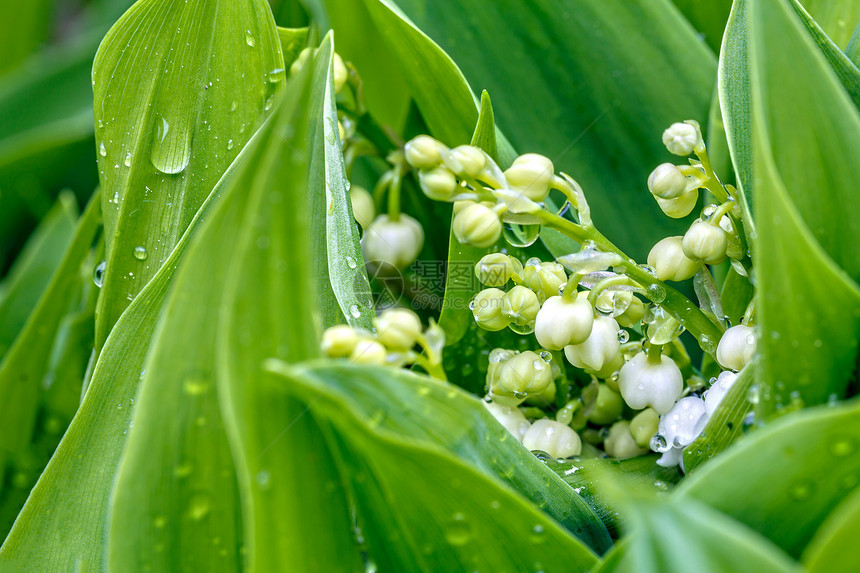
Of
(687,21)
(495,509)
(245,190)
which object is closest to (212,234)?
(245,190)

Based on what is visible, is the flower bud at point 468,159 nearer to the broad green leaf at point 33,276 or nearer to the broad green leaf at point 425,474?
the broad green leaf at point 425,474

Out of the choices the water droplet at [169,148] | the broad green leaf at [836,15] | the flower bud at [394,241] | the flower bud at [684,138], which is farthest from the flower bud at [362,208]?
the broad green leaf at [836,15]

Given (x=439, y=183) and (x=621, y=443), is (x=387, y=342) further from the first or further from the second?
(x=621, y=443)

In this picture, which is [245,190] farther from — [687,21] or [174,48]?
[687,21]

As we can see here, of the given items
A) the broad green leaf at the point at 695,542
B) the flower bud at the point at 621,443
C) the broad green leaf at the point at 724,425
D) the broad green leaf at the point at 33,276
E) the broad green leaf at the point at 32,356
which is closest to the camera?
the broad green leaf at the point at 695,542

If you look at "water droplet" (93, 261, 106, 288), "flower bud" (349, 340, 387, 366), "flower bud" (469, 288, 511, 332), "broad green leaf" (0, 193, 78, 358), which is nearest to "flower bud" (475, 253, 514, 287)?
"flower bud" (469, 288, 511, 332)

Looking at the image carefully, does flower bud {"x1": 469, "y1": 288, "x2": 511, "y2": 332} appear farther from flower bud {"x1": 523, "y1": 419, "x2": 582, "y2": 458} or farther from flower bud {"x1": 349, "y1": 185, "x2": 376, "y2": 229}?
flower bud {"x1": 349, "y1": 185, "x2": 376, "y2": 229}
